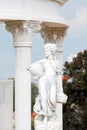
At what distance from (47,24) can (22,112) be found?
8192mm

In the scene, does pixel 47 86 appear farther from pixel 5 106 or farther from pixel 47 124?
pixel 5 106

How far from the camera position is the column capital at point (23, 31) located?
5384 cm

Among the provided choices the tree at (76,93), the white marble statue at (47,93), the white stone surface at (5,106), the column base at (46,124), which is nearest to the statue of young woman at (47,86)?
the white marble statue at (47,93)

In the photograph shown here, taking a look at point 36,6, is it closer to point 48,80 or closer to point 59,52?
point 59,52

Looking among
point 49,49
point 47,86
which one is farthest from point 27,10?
point 47,86

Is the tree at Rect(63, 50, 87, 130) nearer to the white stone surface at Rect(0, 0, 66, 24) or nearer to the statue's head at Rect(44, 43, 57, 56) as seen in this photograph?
the white stone surface at Rect(0, 0, 66, 24)

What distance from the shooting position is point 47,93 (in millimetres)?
36656

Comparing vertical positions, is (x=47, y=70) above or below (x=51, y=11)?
below

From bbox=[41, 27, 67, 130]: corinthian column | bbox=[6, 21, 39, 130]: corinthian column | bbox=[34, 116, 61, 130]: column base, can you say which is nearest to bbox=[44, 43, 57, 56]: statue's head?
bbox=[34, 116, 61, 130]: column base

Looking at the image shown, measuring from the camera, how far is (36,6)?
54594 millimetres

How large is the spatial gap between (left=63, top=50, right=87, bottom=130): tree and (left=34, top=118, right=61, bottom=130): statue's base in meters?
61.9

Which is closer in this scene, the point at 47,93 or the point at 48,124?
the point at 47,93

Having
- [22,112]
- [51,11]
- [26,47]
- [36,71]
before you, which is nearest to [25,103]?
[22,112]

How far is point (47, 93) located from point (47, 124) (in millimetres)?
1608
